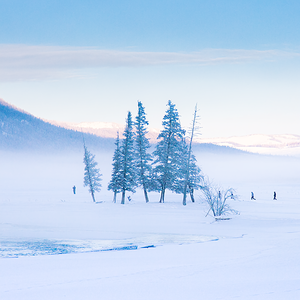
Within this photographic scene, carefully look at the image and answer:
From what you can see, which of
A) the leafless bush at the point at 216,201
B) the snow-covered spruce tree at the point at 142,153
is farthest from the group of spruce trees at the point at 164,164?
the leafless bush at the point at 216,201

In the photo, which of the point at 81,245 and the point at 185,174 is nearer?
the point at 81,245

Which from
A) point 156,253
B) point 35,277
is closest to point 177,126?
point 156,253

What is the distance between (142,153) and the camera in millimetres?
42906

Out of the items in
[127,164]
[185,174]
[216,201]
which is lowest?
[216,201]

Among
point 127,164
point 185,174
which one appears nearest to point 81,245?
point 127,164

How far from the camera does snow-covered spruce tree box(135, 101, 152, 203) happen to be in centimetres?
4222

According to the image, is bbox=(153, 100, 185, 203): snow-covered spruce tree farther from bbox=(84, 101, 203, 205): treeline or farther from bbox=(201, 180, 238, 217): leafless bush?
bbox=(201, 180, 238, 217): leafless bush

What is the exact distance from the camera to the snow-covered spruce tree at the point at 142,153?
4222cm

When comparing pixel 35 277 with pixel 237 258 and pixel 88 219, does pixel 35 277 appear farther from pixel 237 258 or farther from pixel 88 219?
pixel 88 219

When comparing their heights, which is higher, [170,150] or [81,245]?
[170,150]

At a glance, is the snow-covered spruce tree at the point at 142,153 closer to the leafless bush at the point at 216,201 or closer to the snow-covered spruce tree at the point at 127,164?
the snow-covered spruce tree at the point at 127,164

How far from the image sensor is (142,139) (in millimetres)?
43219

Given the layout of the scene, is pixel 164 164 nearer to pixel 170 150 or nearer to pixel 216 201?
pixel 170 150

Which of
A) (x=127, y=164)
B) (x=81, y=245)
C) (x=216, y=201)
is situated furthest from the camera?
(x=127, y=164)
